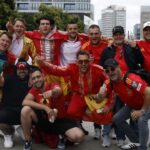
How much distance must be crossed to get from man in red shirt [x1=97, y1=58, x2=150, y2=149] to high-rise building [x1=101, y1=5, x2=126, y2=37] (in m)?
138

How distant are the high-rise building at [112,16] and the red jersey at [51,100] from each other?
138 metres

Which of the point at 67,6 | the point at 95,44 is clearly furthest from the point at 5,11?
the point at 67,6

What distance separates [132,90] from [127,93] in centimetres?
10

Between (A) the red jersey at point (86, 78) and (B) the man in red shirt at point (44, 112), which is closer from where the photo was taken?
(B) the man in red shirt at point (44, 112)

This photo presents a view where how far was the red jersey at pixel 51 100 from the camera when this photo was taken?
19.5 ft

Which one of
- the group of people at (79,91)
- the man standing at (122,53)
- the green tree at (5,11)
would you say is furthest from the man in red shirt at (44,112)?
the green tree at (5,11)

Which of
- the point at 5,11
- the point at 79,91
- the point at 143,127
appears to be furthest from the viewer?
the point at 5,11

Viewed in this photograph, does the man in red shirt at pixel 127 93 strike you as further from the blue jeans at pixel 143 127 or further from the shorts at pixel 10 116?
the shorts at pixel 10 116

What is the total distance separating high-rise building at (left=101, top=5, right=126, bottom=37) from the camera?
147 meters

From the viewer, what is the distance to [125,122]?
5.92 m

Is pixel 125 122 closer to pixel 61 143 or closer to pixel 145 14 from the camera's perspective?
pixel 61 143

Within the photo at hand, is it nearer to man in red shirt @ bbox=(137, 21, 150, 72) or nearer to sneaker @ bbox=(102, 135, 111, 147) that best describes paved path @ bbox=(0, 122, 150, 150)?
sneaker @ bbox=(102, 135, 111, 147)

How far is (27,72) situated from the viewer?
6387 millimetres

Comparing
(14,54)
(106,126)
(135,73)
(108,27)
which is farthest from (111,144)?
(108,27)
